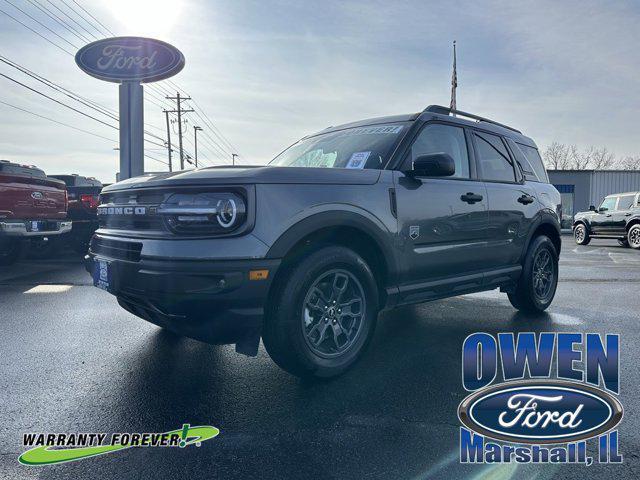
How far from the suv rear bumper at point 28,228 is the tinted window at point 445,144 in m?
7.38

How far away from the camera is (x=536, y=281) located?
5.19 meters

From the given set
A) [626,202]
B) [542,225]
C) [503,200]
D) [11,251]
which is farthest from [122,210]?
[626,202]

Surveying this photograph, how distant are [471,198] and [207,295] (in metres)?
2.52

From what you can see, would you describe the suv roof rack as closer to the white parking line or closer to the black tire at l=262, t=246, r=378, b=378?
the black tire at l=262, t=246, r=378, b=378

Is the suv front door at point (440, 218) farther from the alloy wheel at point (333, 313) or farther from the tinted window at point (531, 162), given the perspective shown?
the tinted window at point (531, 162)

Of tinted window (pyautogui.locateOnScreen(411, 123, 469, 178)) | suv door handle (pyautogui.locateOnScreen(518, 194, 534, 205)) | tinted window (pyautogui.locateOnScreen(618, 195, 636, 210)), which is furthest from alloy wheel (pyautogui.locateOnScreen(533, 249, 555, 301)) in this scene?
tinted window (pyautogui.locateOnScreen(618, 195, 636, 210))

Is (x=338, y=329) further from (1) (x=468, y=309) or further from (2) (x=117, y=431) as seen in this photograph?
(1) (x=468, y=309)

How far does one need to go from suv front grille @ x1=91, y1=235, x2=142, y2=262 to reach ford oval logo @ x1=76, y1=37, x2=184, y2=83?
1383 cm

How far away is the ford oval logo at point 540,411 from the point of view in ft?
8.05

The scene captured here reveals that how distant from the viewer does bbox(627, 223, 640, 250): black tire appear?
1549 cm

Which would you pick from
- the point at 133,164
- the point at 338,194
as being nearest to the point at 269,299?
the point at 338,194

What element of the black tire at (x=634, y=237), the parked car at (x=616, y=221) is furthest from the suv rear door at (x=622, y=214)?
the black tire at (x=634, y=237)

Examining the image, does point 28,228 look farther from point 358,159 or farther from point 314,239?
point 314,239

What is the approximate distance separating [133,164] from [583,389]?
48.6 ft
